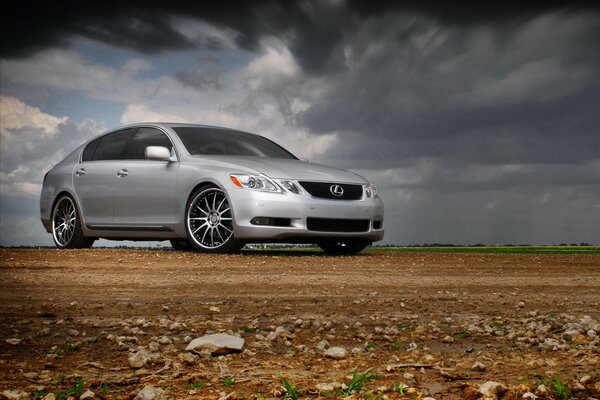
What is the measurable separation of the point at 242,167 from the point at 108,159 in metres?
2.96

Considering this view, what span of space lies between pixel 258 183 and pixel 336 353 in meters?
6.17

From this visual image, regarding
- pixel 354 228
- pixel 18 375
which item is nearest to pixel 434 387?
pixel 18 375

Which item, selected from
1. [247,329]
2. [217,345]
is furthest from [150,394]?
[247,329]

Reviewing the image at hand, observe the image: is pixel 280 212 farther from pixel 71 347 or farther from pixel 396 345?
pixel 71 347

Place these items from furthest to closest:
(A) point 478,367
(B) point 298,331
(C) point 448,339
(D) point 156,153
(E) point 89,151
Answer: (E) point 89,151, (D) point 156,153, (B) point 298,331, (C) point 448,339, (A) point 478,367

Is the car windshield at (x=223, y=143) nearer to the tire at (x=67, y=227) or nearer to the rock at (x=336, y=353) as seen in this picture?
the tire at (x=67, y=227)

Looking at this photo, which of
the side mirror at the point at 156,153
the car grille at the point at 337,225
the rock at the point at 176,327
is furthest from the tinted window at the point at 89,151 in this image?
the rock at the point at 176,327

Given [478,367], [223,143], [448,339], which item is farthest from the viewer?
[223,143]

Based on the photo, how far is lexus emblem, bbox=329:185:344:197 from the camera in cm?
1062

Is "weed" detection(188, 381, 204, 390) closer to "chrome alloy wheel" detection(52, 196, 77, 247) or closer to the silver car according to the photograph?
the silver car

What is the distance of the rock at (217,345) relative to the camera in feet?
14.1

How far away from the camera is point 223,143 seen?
38.1ft

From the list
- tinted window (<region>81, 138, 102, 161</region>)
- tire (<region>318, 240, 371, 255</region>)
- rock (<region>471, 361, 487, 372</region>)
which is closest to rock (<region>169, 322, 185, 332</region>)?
rock (<region>471, 361, 487, 372</region>)

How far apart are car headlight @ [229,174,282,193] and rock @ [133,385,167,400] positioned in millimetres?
6799
